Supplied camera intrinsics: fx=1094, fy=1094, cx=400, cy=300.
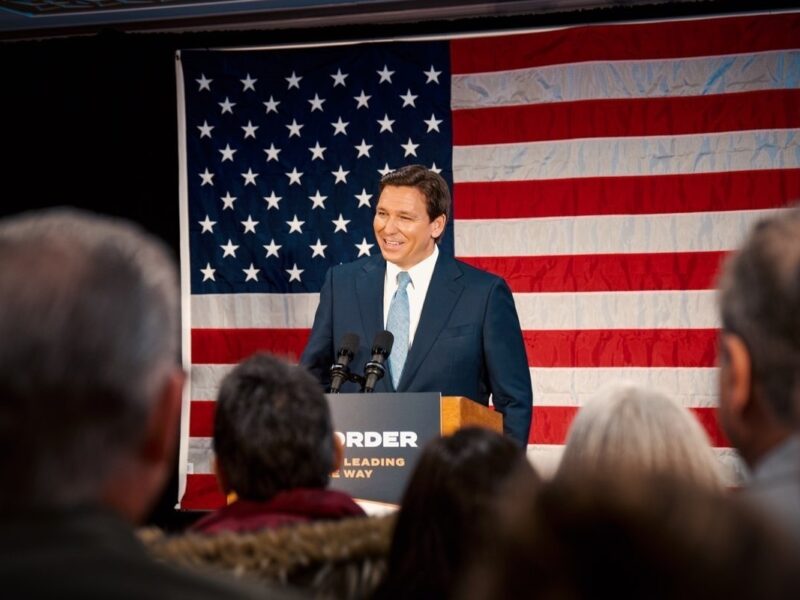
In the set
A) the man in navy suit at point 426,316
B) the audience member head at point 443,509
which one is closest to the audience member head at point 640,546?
the audience member head at point 443,509

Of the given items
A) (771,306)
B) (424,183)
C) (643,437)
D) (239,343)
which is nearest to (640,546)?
(771,306)

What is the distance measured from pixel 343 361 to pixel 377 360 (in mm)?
99

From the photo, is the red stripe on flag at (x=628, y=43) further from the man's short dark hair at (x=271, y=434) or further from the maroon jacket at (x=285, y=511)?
the maroon jacket at (x=285, y=511)

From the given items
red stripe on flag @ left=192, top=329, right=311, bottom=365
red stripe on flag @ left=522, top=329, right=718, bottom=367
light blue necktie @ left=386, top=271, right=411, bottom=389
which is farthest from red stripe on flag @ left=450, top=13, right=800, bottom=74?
light blue necktie @ left=386, top=271, right=411, bottom=389

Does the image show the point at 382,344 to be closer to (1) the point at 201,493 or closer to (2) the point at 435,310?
(2) the point at 435,310

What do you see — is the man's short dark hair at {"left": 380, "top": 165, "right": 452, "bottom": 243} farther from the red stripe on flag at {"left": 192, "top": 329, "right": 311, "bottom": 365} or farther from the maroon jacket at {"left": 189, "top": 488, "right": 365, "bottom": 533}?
the maroon jacket at {"left": 189, "top": 488, "right": 365, "bottom": 533}

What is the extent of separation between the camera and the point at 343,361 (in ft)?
10.2

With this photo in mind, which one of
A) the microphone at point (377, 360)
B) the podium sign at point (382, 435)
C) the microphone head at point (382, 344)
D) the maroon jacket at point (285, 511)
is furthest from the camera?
the microphone head at point (382, 344)

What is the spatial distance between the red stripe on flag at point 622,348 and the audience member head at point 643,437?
363 cm

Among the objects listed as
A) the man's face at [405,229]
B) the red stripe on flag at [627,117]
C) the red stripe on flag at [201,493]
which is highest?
the red stripe on flag at [627,117]

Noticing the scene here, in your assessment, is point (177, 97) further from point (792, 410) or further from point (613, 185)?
point (792, 410)

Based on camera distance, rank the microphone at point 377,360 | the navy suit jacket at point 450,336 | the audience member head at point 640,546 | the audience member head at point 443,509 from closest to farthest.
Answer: the audience member head at point 640,546 < the audience member head at point 443,509 < the microphone at point 377,360 < the navy suit jacket at point 450,336

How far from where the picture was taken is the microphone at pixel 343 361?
3.04m

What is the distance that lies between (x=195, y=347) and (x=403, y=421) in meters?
3.08
